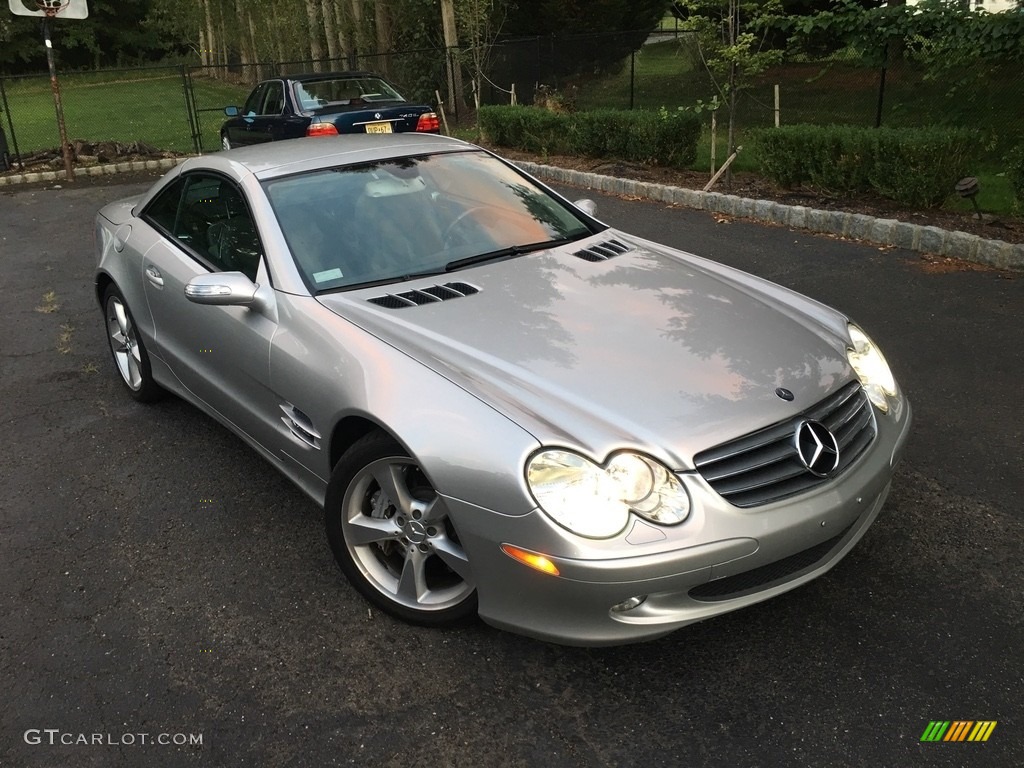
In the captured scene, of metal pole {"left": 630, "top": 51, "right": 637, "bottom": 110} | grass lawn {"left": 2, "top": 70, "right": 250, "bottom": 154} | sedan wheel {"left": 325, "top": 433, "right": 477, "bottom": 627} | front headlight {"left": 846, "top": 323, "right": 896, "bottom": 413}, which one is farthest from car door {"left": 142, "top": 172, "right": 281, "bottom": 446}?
grass lawn {"left": 2, "top": 70, "right": 250, "bottom": 154}

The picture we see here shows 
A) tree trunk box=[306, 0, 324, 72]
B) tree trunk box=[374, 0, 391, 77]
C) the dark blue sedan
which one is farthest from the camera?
tree trunk box=[306, 0, 324, 72]

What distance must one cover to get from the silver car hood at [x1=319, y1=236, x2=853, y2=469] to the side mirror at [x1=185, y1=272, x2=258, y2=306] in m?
0.36

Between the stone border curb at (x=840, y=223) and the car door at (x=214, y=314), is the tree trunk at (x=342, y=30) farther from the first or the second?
the car door at (x=214, y=314)

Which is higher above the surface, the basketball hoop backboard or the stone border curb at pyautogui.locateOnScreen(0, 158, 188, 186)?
the basketball hoop backboard

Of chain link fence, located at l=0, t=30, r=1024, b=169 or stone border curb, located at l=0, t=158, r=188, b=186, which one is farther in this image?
stone border curb, located at l=0, t=158, r=188, b=186

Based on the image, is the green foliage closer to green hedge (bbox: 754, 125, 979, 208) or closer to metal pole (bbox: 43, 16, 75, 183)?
green hedge (bbox: 754, 125, 979, 208)

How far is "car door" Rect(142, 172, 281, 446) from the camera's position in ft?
11.7

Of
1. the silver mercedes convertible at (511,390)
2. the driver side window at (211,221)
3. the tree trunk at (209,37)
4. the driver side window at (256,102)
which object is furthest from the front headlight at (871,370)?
the tree trunk at (209,37)

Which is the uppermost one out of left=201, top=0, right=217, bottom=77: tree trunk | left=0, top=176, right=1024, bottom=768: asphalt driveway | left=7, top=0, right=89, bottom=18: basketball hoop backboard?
left=201, top=0, right=217, bottom=77: tree trunk

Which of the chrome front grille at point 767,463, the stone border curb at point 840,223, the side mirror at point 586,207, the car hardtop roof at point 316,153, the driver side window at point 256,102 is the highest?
the driver side window at point 256,102

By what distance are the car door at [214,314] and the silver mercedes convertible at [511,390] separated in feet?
0.06

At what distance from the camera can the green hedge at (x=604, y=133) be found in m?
11.3

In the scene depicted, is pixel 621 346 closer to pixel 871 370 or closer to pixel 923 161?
pixel 871 370

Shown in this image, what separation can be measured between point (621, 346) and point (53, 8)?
13027 millimetres
